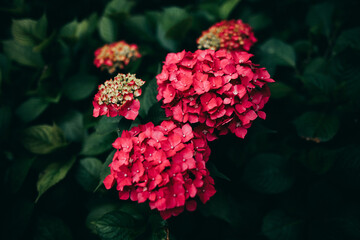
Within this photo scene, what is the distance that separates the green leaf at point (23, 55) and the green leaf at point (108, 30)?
23.5 inches

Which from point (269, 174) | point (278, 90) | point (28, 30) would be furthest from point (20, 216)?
point (278, 90)

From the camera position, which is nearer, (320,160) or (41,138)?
(320,160)

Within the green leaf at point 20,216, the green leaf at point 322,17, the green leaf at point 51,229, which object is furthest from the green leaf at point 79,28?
the green leaf at point 322,17

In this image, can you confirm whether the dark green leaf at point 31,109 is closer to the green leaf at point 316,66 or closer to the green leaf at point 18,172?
the green leaf at point 18,172

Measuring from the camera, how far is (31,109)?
6.46 feet

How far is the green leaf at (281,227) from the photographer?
5.61 feet

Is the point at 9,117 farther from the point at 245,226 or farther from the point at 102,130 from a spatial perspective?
the point at 245,226

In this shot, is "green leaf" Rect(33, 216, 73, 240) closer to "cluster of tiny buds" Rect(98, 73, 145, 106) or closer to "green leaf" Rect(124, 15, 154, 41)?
"cluster of tiny buds" Rect(98, 73, 145, 106)

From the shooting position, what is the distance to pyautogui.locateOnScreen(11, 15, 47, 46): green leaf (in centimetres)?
195

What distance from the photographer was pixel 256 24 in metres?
2.34

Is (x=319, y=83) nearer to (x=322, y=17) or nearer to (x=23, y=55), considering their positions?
(x=322, y=17)

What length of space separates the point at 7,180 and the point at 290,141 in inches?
88.7

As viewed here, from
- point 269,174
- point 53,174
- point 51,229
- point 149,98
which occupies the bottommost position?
point 51,229

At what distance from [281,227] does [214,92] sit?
1.17 m
